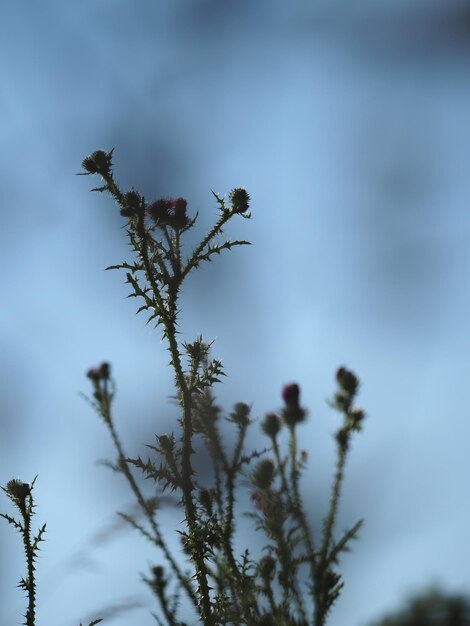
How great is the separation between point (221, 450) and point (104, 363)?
1.23 m

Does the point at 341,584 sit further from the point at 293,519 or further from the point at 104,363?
the point at 104,363

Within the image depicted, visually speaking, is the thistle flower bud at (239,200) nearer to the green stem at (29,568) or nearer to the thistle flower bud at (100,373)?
the thistle flower bud at (100,373)

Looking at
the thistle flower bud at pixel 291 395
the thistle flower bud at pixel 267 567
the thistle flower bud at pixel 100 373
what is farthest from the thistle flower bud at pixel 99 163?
the thistle flower bud at pixel 267 567

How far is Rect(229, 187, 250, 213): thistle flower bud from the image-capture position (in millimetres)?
3576

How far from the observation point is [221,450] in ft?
Answer: 9.07

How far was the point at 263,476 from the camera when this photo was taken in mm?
2572

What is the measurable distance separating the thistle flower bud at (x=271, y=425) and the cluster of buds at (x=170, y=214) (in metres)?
0.93

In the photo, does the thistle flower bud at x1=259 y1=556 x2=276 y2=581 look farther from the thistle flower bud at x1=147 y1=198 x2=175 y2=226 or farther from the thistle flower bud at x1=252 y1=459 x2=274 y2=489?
the thistle flower bud at x1=147 y1=198 x2=175 y2=226

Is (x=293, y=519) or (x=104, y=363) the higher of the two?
(x=104, y=363)

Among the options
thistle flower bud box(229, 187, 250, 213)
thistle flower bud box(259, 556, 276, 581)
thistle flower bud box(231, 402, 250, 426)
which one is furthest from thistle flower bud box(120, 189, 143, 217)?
thistle flower bud box(259, 556, 276, 581)

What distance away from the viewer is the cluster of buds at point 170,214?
351 centimetres

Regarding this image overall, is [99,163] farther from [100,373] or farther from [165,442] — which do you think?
[165,442]

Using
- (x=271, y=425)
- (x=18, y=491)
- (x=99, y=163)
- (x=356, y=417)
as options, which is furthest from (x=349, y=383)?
(x=99, y=163)

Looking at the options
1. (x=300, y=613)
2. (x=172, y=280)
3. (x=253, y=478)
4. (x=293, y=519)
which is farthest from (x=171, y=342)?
(x=300, y=613)
